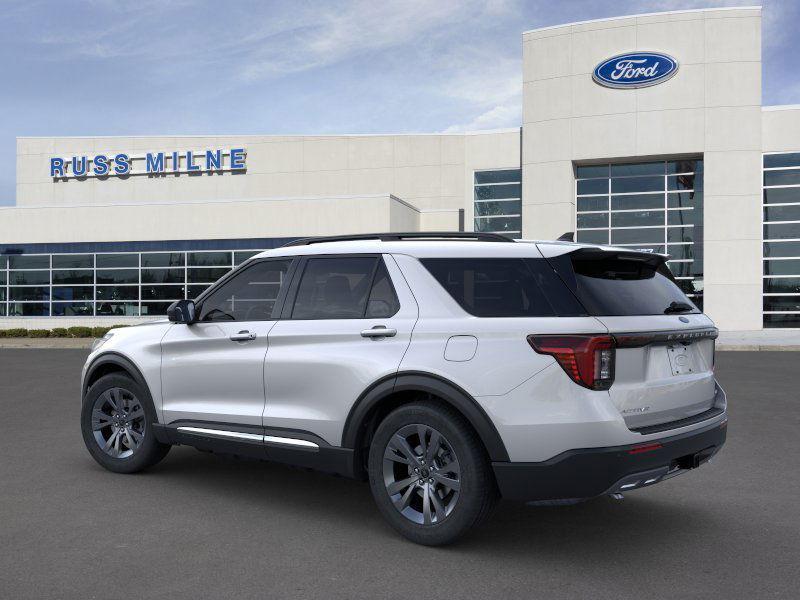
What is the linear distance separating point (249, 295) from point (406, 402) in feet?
6.04

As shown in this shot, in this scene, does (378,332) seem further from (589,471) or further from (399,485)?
(589,471)

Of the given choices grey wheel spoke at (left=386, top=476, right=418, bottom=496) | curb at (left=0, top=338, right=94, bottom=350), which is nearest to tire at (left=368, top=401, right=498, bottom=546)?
grey wheel spoke at (left=386, top=476, right=418, bottom=496)

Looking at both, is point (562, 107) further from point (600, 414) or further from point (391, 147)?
point (600, 414)

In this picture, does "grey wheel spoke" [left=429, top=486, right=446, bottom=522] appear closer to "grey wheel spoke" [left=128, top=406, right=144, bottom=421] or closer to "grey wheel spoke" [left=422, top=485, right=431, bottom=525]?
"grey wheel spoke" [left=422, top=485, right=431, bottom=525]

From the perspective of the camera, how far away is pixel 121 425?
259 inches

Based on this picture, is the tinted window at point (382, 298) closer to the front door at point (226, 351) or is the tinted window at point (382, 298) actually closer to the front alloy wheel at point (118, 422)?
the front door at point (226, 351)

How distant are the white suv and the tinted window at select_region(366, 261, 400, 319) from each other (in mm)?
10

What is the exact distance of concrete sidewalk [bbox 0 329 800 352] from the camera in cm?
2216

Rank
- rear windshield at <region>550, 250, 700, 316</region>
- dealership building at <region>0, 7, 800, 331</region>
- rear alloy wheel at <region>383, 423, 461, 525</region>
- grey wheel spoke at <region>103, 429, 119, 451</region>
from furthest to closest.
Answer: dealership building at <region>0, 7, 800, 331</region>, grey wheel spoke at <region>103, 429, 119, 451</region>, rear alloy wheel at <region>383, 423, 461, 525</region>, rear windshield at <region>550, 250, 700, 316</region>

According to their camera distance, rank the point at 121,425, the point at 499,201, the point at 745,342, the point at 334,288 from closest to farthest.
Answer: the point at 334,288 → the point at 121,425 → the point at 745,342 → the point at 499,201

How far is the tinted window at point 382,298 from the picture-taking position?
4.94m

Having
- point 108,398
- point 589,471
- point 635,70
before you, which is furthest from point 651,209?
point 589,471

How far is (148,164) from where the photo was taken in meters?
41.3

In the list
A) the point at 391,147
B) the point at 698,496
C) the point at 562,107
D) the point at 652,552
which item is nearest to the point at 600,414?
the point at 652,552
